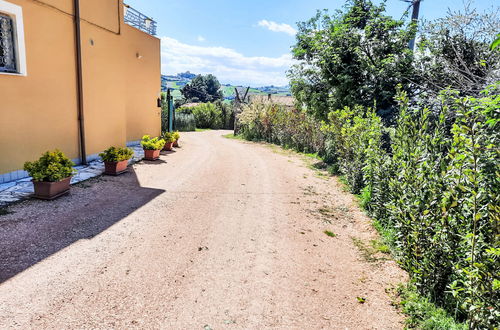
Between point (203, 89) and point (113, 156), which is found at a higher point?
point (203, 89)

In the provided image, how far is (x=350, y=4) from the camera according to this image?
10.4m

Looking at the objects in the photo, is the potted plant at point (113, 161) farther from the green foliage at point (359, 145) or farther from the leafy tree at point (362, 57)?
the leafy tree at point (362, 57)

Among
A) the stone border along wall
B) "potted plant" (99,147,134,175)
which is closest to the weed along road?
the stone border along wall

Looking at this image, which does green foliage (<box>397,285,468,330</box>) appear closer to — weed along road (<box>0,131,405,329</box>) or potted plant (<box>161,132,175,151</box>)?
weed along road (<box>0,131,405,329</box>)

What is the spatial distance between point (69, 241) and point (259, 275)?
2.54 meters

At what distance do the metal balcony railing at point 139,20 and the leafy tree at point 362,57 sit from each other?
689 centimetres

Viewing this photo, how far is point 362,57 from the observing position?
9.69 metres

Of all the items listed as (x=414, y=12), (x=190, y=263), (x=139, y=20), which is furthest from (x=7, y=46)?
(x=414, y=12)

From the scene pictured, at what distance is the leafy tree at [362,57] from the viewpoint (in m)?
9.10

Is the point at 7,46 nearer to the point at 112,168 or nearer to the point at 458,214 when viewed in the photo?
the point at 112,168

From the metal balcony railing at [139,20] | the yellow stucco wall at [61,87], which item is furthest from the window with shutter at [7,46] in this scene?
the metal balcony railing at [139,20]

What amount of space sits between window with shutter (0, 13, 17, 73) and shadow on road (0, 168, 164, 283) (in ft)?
8.81

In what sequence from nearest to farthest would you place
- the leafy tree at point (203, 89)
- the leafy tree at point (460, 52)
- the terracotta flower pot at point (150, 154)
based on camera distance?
the leafy tree at point (460, 52), the terracotta flower pot at point (150, 154), the leafy tree at point (203, 89)

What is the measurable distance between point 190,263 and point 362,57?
8.62 meters
